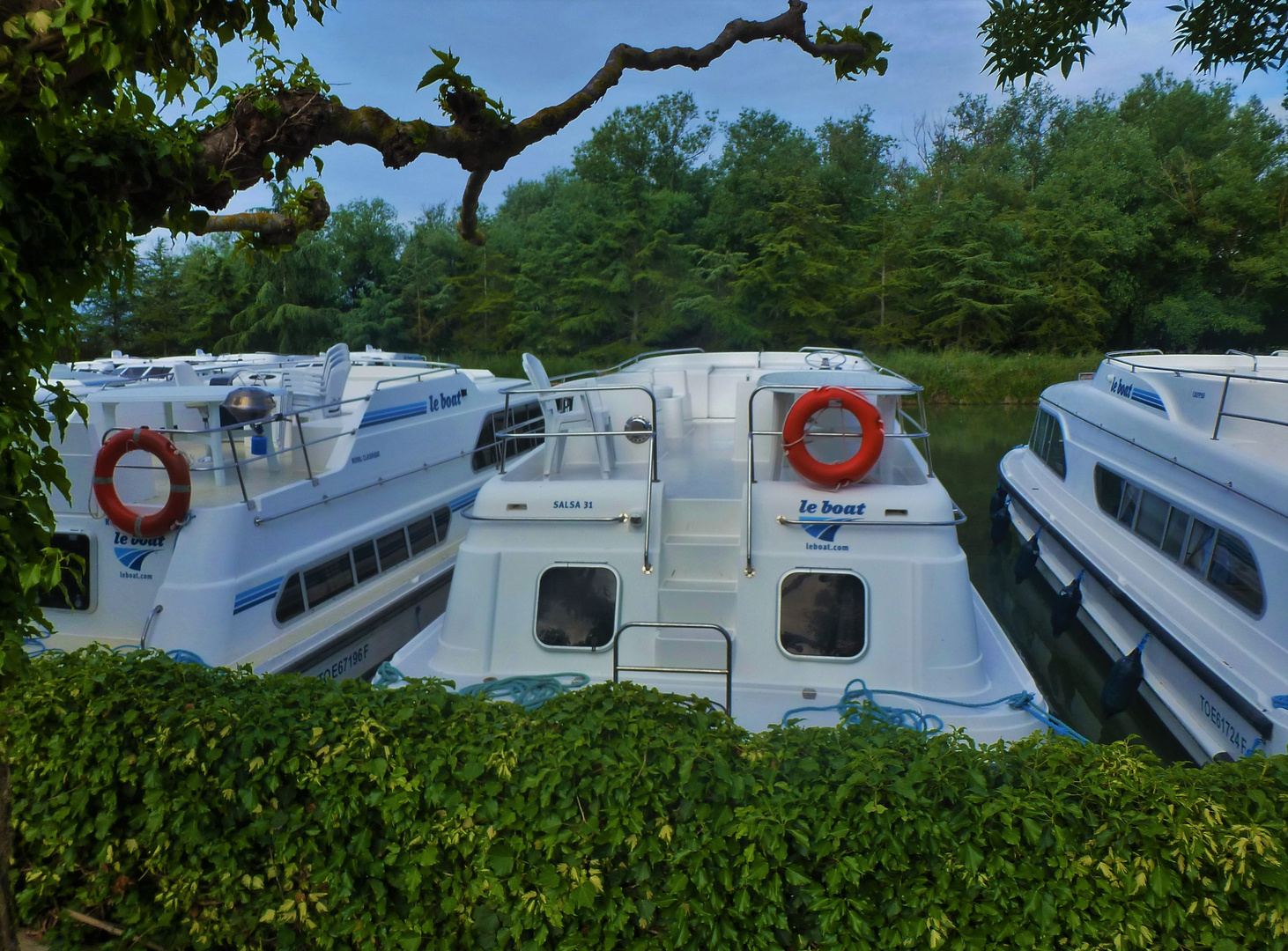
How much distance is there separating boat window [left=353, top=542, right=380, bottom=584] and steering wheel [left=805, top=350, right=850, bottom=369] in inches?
193

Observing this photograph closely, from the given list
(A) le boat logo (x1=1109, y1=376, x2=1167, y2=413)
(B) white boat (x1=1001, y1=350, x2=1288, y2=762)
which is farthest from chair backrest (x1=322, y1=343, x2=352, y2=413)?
(A) le boat logo (x1=1109, y1=376, x2=1167, y2=413)

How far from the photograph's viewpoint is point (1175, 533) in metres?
8.48

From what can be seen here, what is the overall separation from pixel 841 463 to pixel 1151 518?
534 cm

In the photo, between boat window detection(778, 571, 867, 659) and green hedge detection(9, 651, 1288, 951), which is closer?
green hedge detection(9, 651, 1288, 951)

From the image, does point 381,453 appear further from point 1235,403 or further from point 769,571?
point 1235,403

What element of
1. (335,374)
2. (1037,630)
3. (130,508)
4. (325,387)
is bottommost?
(1037,630)

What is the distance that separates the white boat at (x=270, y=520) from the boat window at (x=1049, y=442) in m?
8.51

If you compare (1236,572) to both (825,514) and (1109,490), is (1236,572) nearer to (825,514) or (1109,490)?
(1109,490)

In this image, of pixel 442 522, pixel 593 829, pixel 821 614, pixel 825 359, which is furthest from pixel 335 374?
pixel 593 829

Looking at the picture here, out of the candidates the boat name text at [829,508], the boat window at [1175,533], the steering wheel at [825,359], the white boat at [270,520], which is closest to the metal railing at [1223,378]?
the boat window at [1175,533]

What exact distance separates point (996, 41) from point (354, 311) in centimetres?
4094

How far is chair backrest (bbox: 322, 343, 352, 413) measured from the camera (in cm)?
931

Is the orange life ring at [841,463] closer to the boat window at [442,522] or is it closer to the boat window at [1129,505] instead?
the boat window at [1129,505]

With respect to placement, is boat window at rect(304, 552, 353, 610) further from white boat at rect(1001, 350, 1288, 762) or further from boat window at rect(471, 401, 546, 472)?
white boat at rect(1001, 350, 1288, 762)
